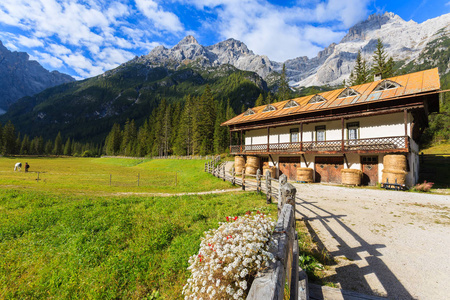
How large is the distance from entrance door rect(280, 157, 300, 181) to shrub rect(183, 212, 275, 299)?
20.4 meters

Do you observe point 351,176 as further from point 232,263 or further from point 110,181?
point 110,181

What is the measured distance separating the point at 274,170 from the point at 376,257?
17.7 meters

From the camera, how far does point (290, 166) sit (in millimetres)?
22016

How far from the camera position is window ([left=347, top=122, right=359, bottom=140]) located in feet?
60.0

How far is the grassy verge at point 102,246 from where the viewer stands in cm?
486

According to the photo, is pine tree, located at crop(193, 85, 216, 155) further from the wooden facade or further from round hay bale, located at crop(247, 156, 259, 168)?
the wooden facade

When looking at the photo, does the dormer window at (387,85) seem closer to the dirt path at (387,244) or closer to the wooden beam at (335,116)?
the wooden beam at (335,116)

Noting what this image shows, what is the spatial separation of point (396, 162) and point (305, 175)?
7225 mm

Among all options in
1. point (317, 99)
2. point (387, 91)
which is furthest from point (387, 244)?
point (317, 99)

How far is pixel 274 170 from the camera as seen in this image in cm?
2238

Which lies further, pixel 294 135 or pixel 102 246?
pixel 294 135

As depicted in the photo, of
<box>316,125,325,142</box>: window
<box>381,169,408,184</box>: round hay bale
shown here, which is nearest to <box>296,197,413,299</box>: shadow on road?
<box>381,169,408,184</box>: round hay bale

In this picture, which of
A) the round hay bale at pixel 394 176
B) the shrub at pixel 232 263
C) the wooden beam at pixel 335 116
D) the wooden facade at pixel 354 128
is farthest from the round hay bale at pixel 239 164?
the shrub at pixel 232 263

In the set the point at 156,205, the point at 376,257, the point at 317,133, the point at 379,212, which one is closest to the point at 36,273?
the point at 156,205
